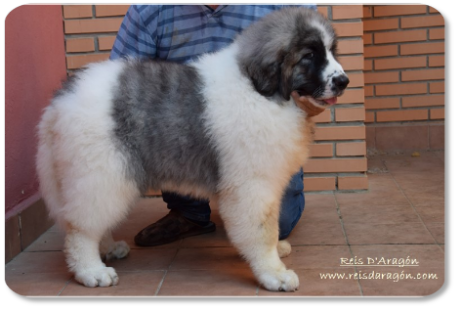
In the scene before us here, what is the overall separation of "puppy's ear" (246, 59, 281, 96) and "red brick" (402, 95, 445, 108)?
A: 9.40 ft

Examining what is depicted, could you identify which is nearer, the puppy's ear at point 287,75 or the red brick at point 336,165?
the puppy's ear at point 287,75

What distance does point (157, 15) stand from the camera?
3.26 m

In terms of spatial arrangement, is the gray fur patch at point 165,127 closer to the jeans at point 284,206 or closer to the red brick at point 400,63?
the jeans at point 284,206

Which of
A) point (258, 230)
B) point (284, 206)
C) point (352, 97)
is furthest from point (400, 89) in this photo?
point (258, 230)

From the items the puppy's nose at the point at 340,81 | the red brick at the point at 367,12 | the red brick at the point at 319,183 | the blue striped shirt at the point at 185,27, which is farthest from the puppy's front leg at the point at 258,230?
the red brick at the point at 367,12

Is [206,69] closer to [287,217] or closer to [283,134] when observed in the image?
[283,134]

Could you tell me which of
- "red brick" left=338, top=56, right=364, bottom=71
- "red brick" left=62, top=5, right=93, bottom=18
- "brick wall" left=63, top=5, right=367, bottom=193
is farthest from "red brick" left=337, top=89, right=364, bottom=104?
"red brick" left=62, top=5, right=93, bottom=18

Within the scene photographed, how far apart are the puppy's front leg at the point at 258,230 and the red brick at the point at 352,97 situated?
1747mm

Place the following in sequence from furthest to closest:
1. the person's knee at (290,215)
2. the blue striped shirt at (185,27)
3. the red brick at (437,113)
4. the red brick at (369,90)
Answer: the red brick at (369,90) < the red brick at (437,113) < the person's knee at (290,215) < the blue striped shirt at (185,27)

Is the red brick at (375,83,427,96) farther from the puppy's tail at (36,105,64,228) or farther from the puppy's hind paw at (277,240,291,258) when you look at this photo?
the puppy's tail at (36,105,64,228)

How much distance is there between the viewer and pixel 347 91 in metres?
4.23

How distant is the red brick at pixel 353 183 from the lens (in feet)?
14.2

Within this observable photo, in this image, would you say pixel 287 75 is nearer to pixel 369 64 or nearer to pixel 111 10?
pixel 111 10

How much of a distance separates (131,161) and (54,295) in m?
0.73
